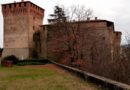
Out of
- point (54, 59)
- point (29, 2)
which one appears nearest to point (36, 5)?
point (29, 2)

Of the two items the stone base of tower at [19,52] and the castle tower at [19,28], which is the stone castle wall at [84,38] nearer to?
the castle tower at [19,28]

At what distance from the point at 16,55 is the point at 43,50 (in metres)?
3.89

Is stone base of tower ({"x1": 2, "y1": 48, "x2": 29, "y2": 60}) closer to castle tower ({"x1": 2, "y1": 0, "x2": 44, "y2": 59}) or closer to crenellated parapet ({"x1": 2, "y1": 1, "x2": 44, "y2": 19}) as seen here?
castle tower ({"x1": 2, "y1": 0, "x2": 44, "y2": 59})

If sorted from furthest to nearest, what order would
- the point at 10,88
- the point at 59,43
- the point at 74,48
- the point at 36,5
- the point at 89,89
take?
the point at 36,5 < the point at 59,43 < the point at 74,48 < the point at 10,88 < the point at 89,89

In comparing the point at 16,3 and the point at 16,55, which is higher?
the point at 16,3

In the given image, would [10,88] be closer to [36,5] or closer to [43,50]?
[43,50]

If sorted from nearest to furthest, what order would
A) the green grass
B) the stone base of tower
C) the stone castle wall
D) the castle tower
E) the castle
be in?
the green grass < the stone castle wall < the castle < the stone base of tower < the castle tower

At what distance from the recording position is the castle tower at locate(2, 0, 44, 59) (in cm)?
3738

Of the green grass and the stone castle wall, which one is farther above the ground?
the stone castle wall

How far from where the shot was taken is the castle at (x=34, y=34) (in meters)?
35.3

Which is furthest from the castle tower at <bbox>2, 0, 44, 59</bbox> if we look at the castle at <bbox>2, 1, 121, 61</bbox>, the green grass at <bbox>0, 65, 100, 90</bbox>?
the green grass at <bbox>0, 65, 100, 90</bbox>

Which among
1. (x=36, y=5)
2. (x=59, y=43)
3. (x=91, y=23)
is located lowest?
(x=59, y=43)

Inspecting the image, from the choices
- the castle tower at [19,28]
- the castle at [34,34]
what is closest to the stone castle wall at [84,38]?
the castle at [34,34]

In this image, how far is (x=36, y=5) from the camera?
133ft
